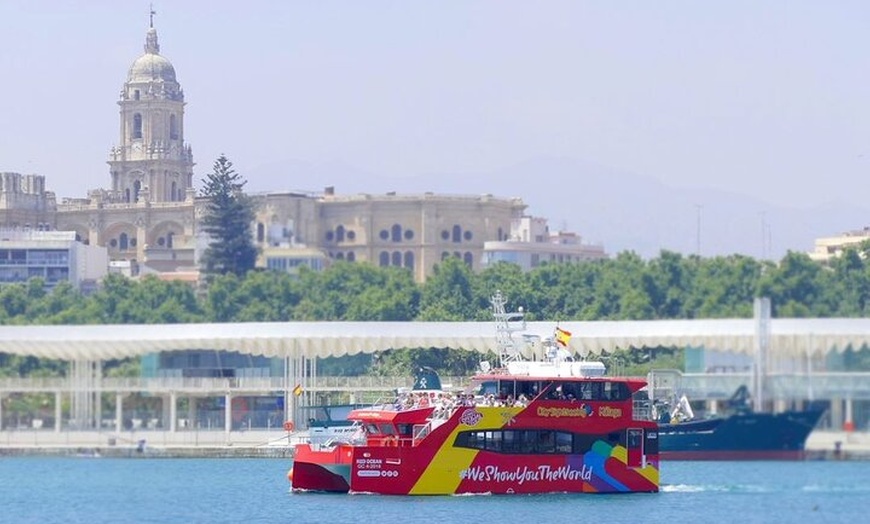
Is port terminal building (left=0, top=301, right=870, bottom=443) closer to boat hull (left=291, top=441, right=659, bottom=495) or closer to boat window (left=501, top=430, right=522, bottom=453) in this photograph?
boat hull (left=291, top=441, right=659, bottom=495)

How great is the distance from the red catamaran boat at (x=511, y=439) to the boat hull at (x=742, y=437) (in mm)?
4200

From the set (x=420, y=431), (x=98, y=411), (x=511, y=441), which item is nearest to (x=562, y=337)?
(x=511, y=441)

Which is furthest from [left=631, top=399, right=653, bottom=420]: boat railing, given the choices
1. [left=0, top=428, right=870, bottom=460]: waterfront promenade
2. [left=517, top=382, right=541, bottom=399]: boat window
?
[left=0, top=428, right=870, bottom=460]: waterfront promenade

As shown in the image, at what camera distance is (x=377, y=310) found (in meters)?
140

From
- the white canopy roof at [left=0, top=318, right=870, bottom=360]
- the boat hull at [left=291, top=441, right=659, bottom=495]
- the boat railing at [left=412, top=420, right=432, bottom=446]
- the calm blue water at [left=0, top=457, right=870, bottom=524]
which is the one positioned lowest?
the calm blue water at [left=0, top=457, right=870, bottom=524]

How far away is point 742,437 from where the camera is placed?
3282 inches

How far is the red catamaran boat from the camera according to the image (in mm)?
69875

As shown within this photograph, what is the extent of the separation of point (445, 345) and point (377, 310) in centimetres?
3339

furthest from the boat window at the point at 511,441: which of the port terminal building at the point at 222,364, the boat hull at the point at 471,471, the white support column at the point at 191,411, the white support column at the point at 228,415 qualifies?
the white support column at the point at 191,411

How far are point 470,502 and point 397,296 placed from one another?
7483 centimetres

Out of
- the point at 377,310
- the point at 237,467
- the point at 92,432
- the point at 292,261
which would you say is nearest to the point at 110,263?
the point at 292,261

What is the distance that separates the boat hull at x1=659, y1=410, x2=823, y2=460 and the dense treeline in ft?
35.0

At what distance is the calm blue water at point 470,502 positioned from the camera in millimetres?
66062

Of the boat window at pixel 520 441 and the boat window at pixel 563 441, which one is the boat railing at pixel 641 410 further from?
the boat window at pixel 520 441
